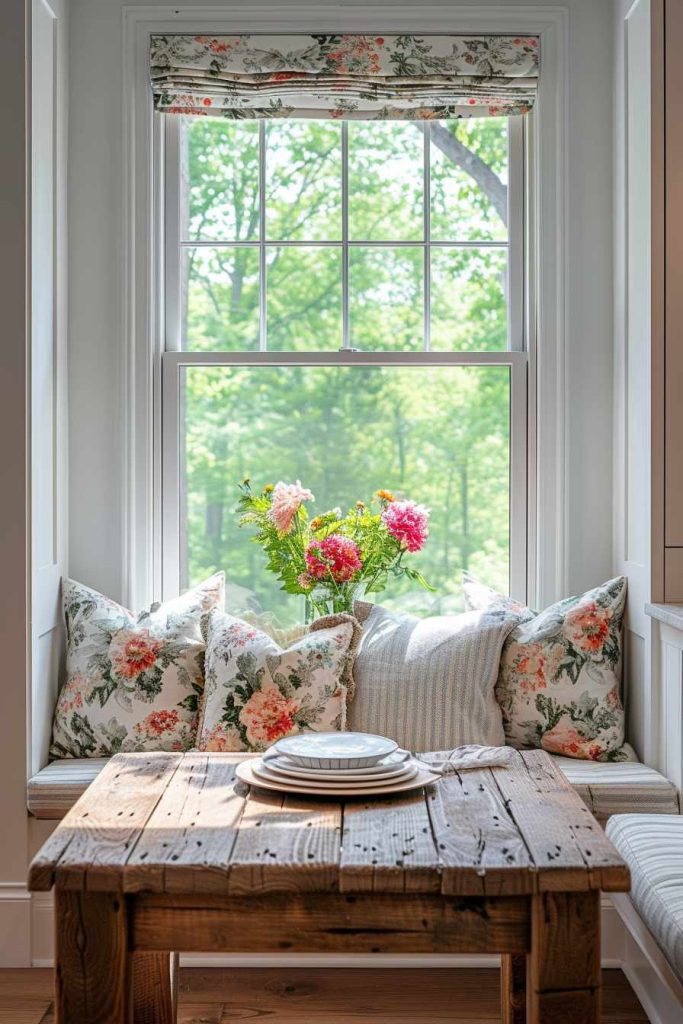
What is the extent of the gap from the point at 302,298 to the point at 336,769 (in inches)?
71.3

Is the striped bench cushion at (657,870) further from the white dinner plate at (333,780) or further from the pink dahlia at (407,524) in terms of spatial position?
the pink dahlia at (407,524)

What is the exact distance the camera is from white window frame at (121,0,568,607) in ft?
10.3

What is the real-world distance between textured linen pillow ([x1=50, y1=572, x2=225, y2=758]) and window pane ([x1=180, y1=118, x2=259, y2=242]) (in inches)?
48.8

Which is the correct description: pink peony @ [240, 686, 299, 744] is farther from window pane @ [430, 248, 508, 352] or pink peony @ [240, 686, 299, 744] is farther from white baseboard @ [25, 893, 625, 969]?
window pane @ [430, 248, 508, 352]

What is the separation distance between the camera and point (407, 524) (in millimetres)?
2959

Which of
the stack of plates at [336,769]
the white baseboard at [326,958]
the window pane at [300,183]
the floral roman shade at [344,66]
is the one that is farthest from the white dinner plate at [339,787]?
the floral roman shade at [344,66]

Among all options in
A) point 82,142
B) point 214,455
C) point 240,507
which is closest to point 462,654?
point 240,507

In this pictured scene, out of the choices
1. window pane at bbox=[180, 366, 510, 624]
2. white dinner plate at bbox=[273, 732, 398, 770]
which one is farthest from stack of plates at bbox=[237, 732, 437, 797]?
window pane at bbox=[180, 366, 510, 624]

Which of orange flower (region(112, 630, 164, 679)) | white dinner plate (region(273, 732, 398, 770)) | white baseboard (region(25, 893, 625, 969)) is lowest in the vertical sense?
white baseboard (region(25, 893, 625, 969))

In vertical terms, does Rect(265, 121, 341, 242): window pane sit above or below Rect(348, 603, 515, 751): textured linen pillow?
above

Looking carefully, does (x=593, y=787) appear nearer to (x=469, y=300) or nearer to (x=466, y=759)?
(x=466, y=759)

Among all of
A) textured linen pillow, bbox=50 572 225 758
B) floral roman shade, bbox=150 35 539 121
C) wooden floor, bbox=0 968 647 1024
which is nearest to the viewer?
wooden floor, bbox=0 968 647 1024

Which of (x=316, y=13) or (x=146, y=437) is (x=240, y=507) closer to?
(x=146, y=437)

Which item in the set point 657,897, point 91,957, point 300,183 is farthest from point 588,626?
point 91,957
